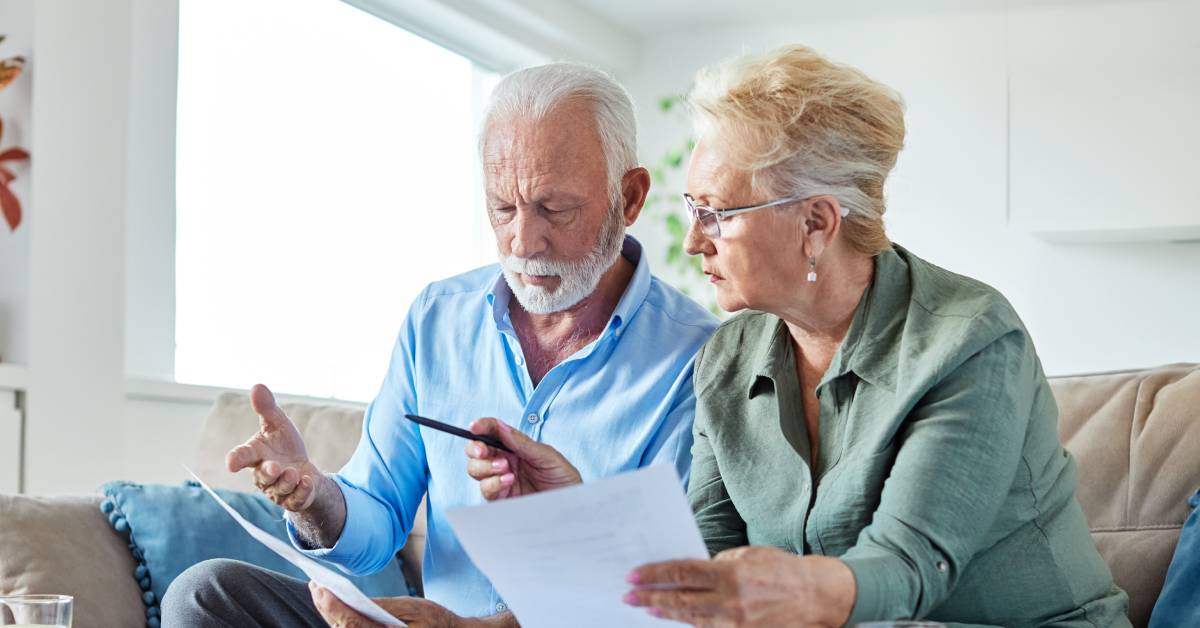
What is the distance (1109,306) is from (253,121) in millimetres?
3400

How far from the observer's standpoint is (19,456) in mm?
3158

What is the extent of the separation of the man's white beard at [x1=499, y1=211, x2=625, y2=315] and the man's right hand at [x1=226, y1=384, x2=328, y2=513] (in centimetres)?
44

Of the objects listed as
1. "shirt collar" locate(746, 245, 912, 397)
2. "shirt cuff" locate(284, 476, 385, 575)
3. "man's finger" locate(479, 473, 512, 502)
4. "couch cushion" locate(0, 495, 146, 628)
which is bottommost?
"couch cushion" locate(0, 495, 146, 628)

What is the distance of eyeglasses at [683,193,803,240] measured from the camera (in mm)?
1604

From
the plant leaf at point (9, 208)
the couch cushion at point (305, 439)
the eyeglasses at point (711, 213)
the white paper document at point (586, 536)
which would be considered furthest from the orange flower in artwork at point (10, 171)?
the white paper document at point (586, 536)

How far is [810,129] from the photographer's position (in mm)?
1577

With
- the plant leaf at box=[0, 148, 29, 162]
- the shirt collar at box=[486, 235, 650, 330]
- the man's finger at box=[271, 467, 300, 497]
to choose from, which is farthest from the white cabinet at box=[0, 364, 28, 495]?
the man's finger at box=[271, 467, 300, 497]

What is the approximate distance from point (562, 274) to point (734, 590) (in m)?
0.94

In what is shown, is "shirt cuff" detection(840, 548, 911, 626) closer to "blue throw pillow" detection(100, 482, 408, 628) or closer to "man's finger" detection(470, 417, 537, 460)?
"man's finger" detection(470, 417, 537, 460)

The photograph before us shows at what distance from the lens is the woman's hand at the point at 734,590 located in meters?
1.12

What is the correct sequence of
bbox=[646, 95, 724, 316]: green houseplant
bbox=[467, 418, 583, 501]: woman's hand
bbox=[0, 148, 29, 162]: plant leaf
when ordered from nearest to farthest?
bbox=[467, 418, 583, 501]: woman's hand → bbox=[0, 148, 29, 162]: plant leaf → bbox=[646, 95, 724, 316]: green houseplant

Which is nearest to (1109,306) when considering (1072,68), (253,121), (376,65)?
(1072,68)

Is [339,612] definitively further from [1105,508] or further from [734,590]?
[1105,508]

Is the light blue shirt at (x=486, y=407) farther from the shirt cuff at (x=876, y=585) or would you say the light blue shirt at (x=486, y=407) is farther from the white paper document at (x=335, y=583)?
the shirt cuff at (x=876, y=585)
